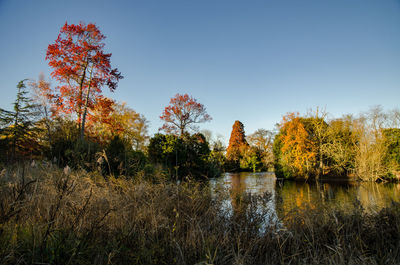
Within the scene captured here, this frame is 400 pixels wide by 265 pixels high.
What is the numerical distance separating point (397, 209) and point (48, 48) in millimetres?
17214

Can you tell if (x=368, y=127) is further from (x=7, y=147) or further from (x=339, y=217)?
(x=7, y=147)

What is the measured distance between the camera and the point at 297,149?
1623 cm

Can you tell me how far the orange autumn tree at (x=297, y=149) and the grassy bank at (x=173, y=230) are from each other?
1310cm

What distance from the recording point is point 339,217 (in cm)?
368

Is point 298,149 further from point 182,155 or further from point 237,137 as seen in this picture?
point 237,137

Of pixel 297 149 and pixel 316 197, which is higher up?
pixel 297 149

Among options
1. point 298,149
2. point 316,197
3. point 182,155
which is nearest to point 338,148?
point 298,149

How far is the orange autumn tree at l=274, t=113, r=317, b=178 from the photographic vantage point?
16078 millimetres

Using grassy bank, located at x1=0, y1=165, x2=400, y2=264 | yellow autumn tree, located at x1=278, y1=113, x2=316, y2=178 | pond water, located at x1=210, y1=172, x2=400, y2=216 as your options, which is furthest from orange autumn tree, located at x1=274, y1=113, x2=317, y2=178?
grassy bank, located at x1=0, y1=165, x2=400, y2=264

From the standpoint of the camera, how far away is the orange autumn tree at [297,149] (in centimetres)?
1608

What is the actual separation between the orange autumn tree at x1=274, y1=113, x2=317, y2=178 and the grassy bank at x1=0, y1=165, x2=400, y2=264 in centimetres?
1310

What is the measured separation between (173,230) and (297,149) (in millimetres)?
15937

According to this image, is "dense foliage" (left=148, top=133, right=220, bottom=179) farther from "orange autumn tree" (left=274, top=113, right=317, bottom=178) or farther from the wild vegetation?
"orange autumn tree" (left=274, top=113, right=317, bottom=178)

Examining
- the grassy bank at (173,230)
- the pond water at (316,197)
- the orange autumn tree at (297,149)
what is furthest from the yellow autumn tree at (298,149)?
the grassy bank at (173,230)
